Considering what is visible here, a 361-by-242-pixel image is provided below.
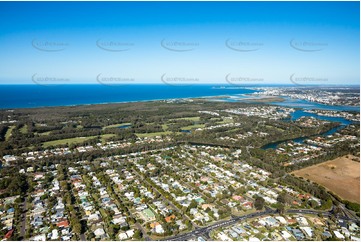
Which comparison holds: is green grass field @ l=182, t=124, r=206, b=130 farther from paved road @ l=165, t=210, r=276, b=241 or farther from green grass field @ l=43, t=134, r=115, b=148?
paved road @ l=165, t=210, r=276, b=241

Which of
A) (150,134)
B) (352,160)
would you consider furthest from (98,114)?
(352,160)

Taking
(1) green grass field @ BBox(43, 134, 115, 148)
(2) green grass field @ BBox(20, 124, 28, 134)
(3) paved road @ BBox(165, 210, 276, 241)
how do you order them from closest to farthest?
(3) paved road @ BBox(165, 210, 276, 241)
(1) green grass field @ BBox(43, 134, 115, 148)
(2) green grass field @ BBox(20, 124, 28, 134)

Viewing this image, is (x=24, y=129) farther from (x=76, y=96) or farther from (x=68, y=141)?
(x=76, y=96)

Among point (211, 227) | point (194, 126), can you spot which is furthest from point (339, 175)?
point (194, 126)

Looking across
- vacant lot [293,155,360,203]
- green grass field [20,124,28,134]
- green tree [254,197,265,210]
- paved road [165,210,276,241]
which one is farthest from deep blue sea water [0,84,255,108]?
green tree [254,197,265,210]

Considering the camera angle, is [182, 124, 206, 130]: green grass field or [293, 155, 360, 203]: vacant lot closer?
[293, 155, 360, 203]: vacant lot

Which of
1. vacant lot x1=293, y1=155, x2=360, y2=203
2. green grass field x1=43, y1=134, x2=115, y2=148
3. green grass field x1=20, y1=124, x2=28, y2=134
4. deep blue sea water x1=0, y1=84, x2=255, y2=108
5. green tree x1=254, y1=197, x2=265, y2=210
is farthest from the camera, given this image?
deep blue sea water x1=0, y1=84, x2=255, y2=108

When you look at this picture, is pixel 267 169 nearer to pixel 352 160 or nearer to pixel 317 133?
pixel 352 160

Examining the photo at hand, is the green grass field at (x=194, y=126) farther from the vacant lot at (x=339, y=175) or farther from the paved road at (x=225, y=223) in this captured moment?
the paved road at (x=225, y=223)

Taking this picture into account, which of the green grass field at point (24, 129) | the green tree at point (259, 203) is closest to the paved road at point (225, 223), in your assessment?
the green tree at point (259, 203)
